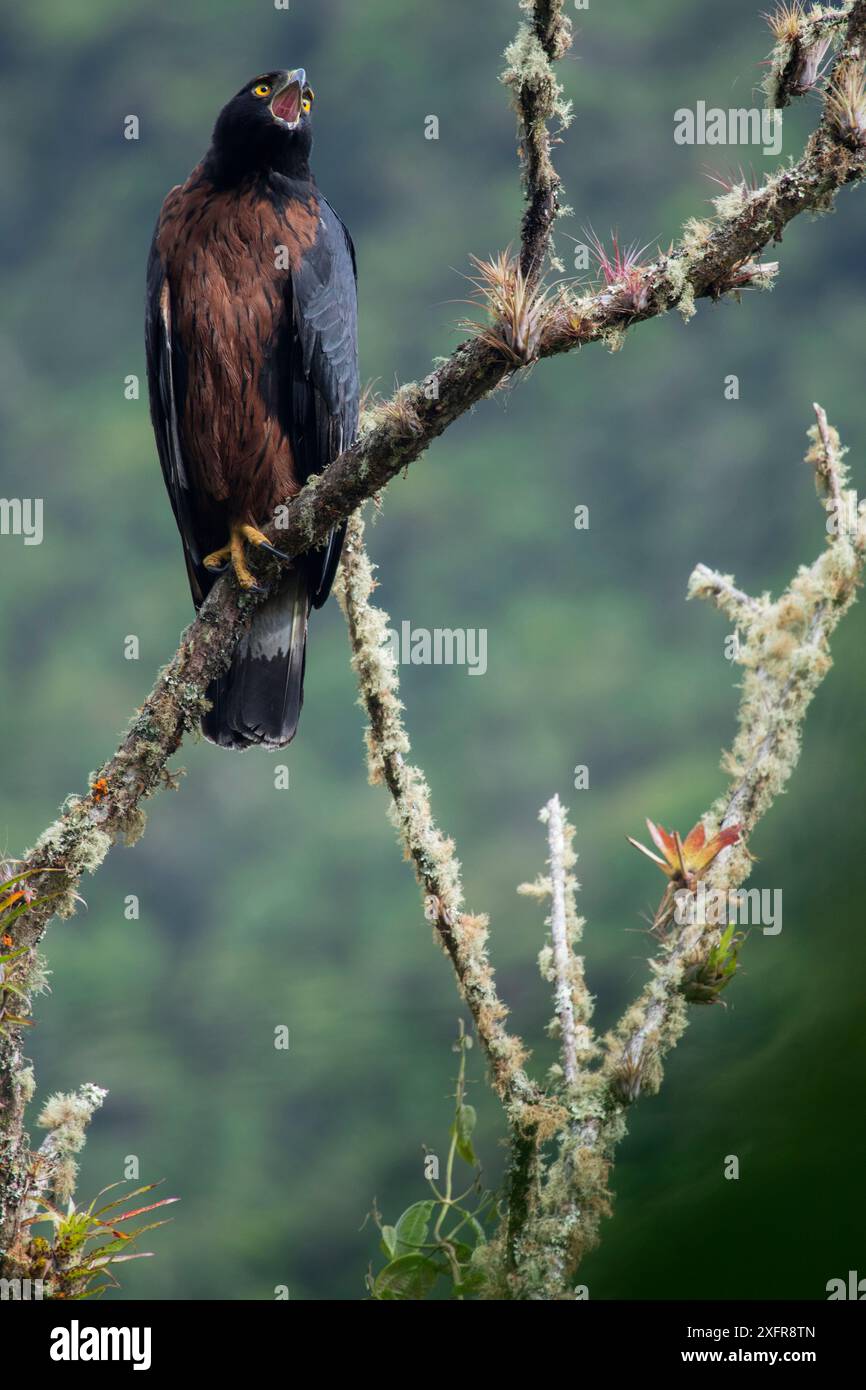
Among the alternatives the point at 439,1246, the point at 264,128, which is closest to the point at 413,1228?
the point at 439,1246

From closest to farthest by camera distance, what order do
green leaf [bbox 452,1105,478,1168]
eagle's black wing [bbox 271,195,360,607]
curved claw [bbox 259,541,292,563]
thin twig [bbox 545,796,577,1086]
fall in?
thin twig [bbox 545,796,577,1086]
green leaf [bbox 452,1105,478,1168]
curved claw [bbox 259,541,292,563]
eagle's black wing [bbox 271,195,360,607]

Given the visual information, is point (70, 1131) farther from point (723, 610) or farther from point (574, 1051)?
point (723, 610)

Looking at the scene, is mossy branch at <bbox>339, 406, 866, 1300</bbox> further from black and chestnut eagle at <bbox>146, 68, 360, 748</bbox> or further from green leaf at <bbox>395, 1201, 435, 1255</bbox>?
black and chestnut eagle at <bbox>146, 68, 360, 748</bbox>

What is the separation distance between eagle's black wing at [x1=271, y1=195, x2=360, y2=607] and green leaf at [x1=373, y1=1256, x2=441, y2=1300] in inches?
61.2

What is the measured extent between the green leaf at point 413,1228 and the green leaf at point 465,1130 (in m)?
0.11

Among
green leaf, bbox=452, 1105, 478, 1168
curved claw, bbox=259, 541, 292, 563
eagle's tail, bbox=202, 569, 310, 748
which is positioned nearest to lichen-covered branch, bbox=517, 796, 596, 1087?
green leaf, bbox=452, 1105, 478, 1168

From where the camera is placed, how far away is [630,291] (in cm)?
225

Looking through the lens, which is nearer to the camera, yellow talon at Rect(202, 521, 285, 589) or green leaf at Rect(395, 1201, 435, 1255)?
green leaf at Rect(395, 1201, 435, 1255)

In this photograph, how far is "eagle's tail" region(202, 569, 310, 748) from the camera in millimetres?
3277

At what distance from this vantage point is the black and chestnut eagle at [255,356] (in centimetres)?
327

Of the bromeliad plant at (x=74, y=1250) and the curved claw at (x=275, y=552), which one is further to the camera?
the curved claw at (x=275, y=552)

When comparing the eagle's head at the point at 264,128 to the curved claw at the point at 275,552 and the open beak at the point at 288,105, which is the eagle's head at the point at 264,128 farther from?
the curved claw at the point at 275,552

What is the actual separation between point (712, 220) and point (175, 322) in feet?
4.92

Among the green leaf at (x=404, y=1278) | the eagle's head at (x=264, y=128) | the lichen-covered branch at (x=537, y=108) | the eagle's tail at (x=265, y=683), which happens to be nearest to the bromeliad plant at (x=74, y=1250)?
the green leaf at (x=404, y=1278)
